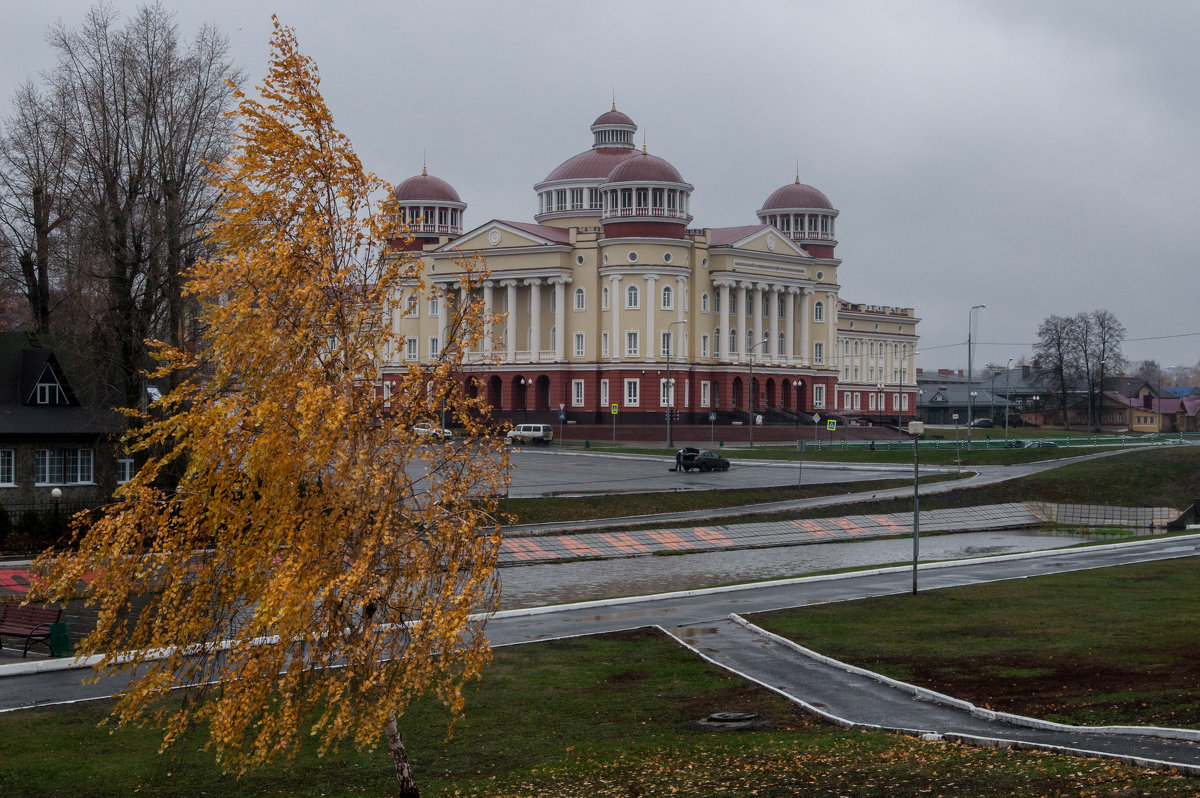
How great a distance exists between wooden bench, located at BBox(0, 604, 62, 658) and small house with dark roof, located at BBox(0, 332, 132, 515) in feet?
54.5

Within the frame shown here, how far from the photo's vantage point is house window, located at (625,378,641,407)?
10398 centimetres

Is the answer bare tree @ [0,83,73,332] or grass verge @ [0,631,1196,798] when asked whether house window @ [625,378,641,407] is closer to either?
bare tree @ [0,83,73,332]

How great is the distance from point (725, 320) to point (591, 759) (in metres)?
93.9

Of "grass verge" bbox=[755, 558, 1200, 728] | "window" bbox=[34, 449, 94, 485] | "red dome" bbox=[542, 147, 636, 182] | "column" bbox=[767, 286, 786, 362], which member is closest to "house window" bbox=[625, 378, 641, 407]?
"column" bbox=[767, 286, 786, 362]

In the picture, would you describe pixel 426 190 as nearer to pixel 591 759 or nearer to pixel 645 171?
pixel 645 171

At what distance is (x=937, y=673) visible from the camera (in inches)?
923

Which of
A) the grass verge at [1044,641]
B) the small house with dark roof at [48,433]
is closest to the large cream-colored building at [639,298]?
the small house with dark roof at [48,433]

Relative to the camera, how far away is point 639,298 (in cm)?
10488

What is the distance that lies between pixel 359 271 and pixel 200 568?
3958mm

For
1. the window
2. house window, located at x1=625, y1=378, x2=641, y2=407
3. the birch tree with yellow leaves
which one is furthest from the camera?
house window, located at x1=625, y1=378, x2=641, y2=407

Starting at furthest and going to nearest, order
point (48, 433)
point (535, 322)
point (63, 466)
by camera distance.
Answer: point (535, 322), point (63, 466), point (48, 433)

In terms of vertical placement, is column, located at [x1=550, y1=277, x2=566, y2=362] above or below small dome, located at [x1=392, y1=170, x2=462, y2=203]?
below

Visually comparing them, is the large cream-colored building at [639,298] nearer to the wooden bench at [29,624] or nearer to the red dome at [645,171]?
the red dome at [645,171]

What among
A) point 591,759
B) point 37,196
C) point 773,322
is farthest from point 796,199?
point 591,759
